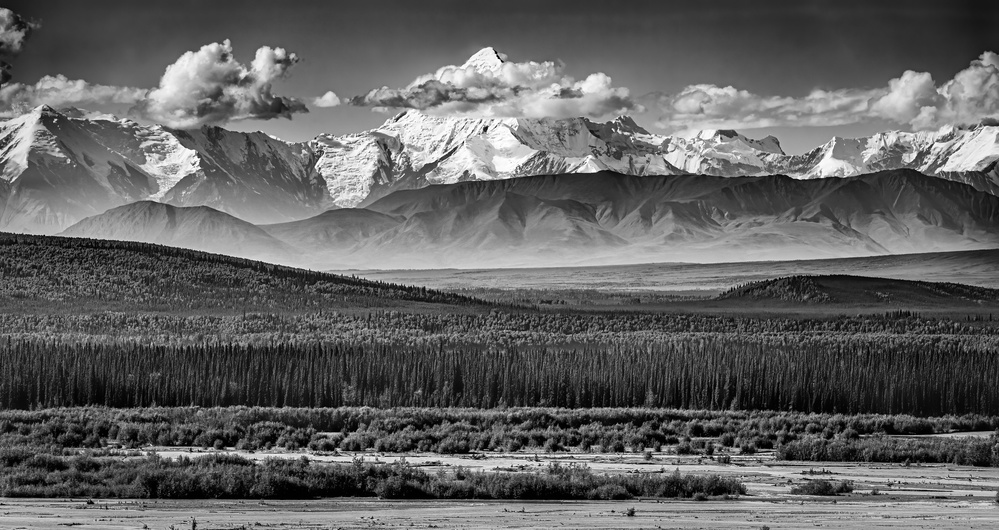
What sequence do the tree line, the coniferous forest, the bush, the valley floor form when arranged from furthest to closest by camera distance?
the tree line → the coniferous forest → the bush → the valley floor

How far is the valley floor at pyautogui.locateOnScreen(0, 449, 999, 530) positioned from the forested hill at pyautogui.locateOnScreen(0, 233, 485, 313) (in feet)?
308

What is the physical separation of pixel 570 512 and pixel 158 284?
112499 mm

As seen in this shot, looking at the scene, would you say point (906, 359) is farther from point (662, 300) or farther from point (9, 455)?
point (662, 300)

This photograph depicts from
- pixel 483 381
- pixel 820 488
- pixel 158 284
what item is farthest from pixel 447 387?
pixel 158 284

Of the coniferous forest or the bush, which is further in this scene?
the coniferous forest

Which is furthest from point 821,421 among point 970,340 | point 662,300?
point 662,300

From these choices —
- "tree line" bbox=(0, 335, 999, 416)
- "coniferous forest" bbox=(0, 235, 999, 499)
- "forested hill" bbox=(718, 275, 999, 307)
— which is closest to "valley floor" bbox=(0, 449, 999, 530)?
"coniferous forest" bbox=(0, 235, 999, 499)

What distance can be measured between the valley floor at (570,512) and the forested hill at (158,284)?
94.0 m

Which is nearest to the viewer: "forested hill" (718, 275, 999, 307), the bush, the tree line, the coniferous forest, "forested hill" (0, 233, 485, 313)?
the bush

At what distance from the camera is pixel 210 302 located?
137500 mm

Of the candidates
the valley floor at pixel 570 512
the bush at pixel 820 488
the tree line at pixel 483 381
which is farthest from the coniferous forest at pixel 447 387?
the bush at pixel 820 488

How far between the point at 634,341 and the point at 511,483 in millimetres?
61360

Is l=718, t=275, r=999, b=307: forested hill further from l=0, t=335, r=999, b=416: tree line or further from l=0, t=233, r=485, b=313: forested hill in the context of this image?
l=0, t=335, r=999, b=416: tree line

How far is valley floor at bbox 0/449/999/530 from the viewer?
34000mm
